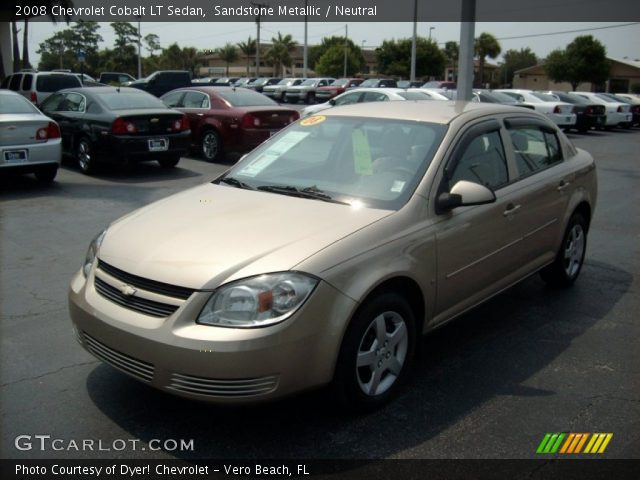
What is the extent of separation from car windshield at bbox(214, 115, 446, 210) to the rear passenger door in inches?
37.6

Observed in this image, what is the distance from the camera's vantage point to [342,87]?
119 ft

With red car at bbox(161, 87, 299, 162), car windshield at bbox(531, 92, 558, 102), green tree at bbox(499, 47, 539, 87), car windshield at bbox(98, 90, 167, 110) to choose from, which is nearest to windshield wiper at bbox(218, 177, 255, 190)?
car windshield at bbox(98, 90, 167, 110)

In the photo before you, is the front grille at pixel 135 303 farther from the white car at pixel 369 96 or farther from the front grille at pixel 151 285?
the white car at pixel 369 96

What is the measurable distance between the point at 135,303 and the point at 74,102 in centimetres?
981

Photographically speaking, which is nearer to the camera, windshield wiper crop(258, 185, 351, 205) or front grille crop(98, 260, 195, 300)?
front grille crop(98, 260, 195, 300)

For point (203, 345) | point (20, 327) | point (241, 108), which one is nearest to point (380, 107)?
Result: point (203, 345)

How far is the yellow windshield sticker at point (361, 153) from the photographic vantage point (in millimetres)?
4219

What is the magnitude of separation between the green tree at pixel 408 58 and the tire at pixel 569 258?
210 feet

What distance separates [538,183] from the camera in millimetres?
5012

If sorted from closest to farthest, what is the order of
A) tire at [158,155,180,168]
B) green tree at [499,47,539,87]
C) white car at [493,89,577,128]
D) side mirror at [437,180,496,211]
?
side mirror at [437,180,496,211]
tire at [158,155,180,168]
white car at [493,89,577,128]
green tree at [499,47,539,87]

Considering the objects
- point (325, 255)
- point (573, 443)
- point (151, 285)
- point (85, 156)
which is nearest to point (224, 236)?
point (151, 285)

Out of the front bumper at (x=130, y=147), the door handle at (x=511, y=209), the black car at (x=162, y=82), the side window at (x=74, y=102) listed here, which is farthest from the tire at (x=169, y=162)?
the black car at (x=162, y=82)

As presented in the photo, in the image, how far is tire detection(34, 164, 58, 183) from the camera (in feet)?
32.9

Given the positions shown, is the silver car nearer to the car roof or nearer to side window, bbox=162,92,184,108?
side window, bbox=162,92,184,108
